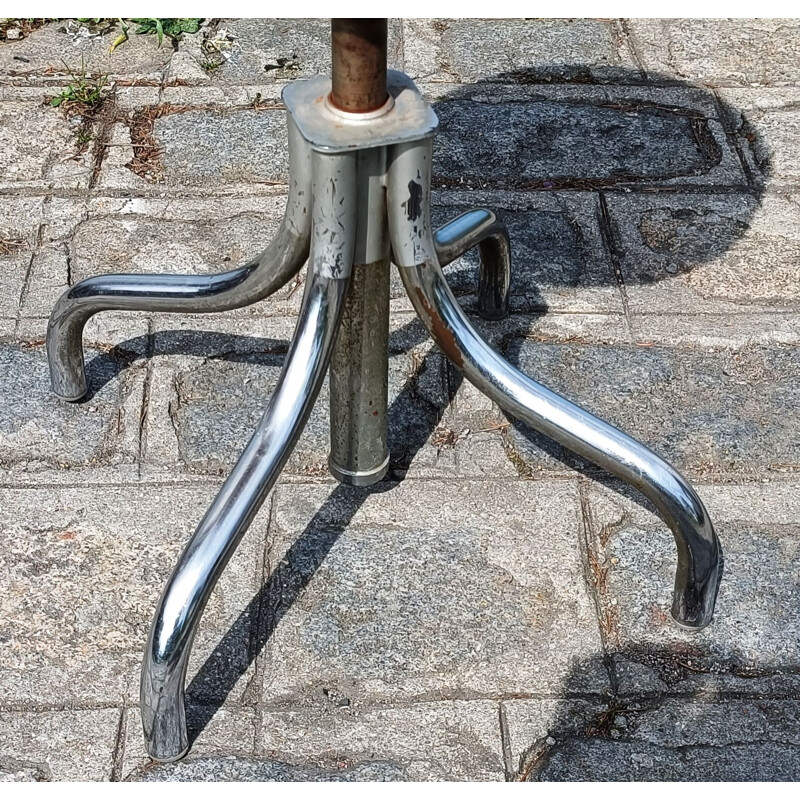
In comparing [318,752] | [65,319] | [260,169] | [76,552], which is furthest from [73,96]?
[318,752]

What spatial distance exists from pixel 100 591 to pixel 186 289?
0.47m

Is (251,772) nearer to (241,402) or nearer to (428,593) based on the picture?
(428,593)

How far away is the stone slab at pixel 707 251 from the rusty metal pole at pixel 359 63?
949 mm

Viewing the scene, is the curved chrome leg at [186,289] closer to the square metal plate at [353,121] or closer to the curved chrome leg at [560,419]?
the square metal plate at [353,121]

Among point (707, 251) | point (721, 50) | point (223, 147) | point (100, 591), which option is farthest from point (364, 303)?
point (721, 50)

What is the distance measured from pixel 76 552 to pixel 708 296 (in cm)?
126

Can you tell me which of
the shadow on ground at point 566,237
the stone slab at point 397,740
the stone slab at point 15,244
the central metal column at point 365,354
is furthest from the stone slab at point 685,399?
the stone slab at point 15,244

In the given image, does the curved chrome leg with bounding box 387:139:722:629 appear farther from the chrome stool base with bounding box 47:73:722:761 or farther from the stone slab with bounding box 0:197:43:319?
the stone slab with bounding box 0:197:43:319

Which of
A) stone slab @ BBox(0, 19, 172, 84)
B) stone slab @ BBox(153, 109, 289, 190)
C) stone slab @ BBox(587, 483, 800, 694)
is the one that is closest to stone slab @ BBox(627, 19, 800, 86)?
stone slab @ BBox(153, 109, 289, 190)

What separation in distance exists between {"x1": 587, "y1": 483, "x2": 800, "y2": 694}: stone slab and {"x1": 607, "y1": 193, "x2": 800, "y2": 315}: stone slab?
488 millimetres

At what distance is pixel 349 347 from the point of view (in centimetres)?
164

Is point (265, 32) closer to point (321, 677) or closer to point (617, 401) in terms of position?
point (617, 401)

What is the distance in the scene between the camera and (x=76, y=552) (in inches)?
69.1

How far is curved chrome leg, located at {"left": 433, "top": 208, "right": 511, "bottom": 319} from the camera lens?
1822 mm
